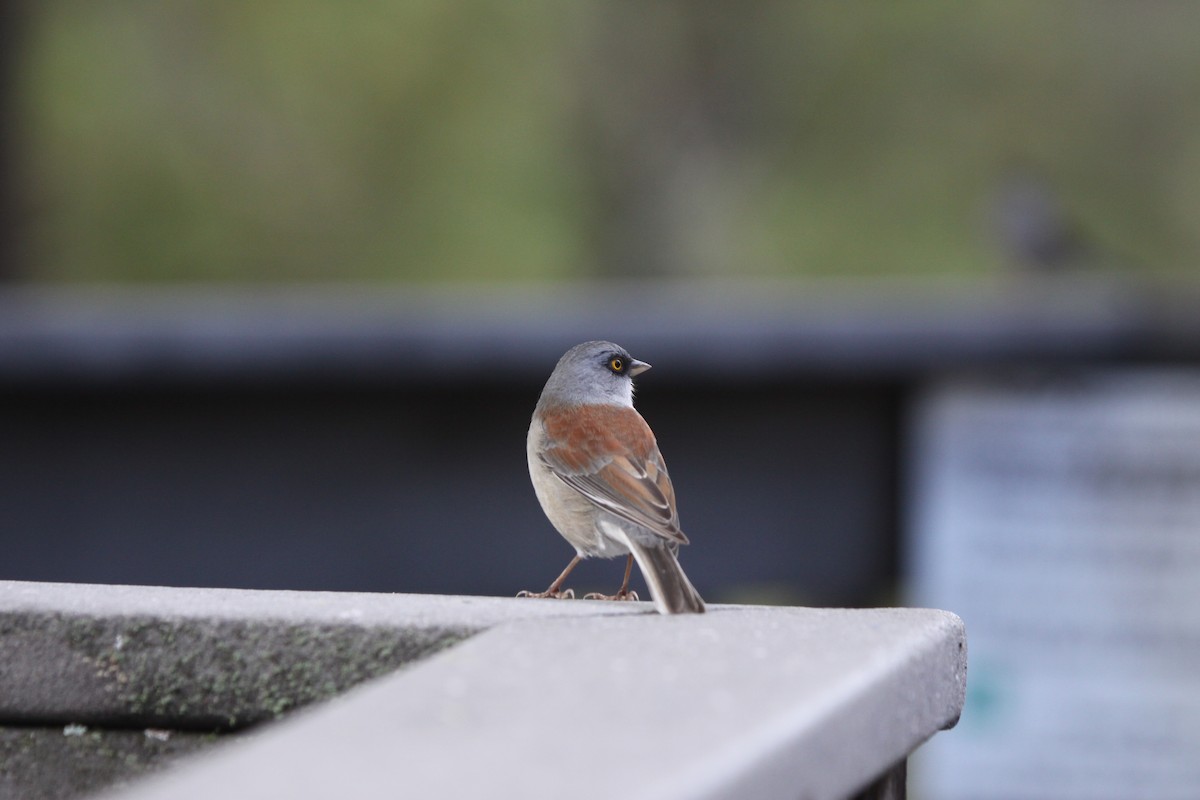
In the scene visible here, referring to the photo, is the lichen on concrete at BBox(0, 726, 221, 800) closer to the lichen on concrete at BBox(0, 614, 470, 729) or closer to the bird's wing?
the lichen on concrete at BBox(0, 614, 470, 729)

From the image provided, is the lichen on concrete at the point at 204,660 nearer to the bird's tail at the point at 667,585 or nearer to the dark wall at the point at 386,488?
the bird's tail at the point at 667,585

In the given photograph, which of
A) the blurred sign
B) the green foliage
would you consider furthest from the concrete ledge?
the green foliage

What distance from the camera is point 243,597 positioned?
8.43 feet

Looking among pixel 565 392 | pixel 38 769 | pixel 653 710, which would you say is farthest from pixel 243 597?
pixel 565 392

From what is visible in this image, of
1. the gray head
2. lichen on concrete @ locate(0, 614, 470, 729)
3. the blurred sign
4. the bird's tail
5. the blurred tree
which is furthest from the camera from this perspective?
the blurred tree

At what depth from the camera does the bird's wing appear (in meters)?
3.51

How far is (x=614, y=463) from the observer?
12.1 feet

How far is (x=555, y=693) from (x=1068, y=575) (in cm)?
564

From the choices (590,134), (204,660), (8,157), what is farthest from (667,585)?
(590,134)

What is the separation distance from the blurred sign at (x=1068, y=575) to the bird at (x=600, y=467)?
335 cm

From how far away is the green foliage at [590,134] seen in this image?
1928 cm

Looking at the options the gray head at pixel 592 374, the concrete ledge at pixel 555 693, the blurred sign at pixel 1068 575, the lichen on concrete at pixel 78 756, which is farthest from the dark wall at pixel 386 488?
the lichen on concrete at pixel 78 756

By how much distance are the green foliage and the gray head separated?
14.4 metres

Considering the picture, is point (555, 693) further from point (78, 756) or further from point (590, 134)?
point (590, 134)
